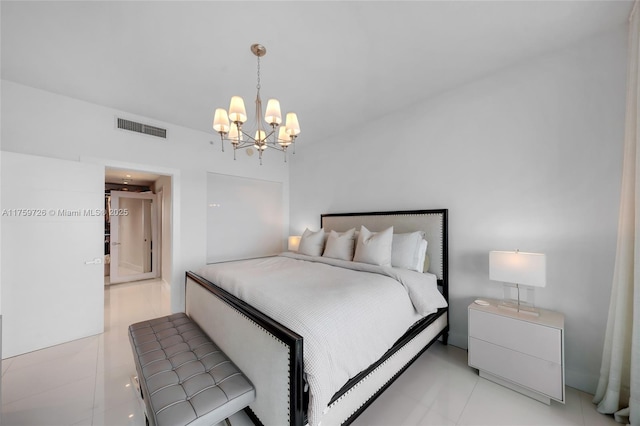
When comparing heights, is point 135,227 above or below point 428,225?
below

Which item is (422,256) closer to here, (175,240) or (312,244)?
(312,244)

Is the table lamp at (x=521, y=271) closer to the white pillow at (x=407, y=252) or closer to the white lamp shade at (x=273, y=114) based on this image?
the white pillow at (x=407, y=252)

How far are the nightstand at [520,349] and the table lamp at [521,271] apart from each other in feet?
0.39

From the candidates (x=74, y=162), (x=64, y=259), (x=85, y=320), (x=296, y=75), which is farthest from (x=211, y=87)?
(x=85, y=320)

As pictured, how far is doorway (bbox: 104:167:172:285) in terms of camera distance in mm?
5367

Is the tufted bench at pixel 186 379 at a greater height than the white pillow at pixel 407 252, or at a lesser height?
lesser

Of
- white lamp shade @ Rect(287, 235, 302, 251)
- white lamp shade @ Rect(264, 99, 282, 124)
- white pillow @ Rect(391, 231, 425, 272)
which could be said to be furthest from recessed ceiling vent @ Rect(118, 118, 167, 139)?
white pillow @ Rect(391, 231, 425, 272)

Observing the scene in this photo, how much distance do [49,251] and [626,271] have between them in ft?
17.4

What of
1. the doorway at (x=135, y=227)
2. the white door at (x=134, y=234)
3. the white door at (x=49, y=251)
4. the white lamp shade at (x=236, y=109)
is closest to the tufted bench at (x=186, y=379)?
the white door at (x=49, y=251)

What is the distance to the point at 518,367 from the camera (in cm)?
193

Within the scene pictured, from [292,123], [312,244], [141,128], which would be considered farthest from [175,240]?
[292,123]

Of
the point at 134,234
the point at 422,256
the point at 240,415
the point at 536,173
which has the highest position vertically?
the point at 536,173

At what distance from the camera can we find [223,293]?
6.45 ft

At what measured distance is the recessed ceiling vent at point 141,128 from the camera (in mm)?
3188
